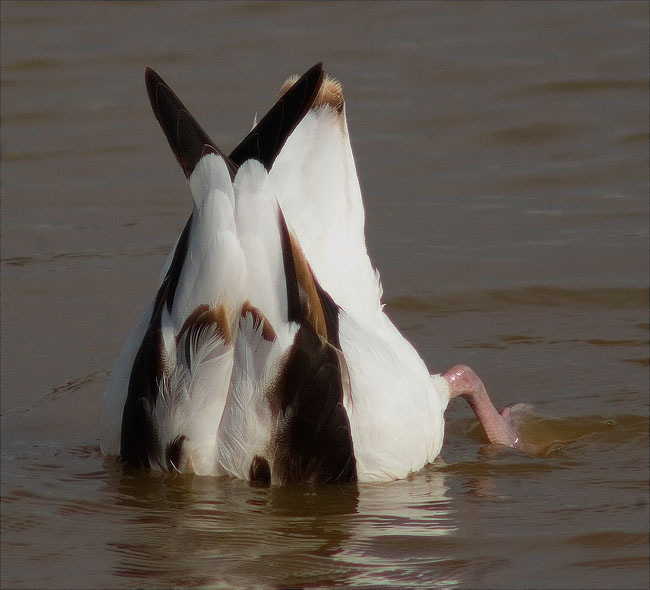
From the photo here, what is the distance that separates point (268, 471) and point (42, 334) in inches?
93.5

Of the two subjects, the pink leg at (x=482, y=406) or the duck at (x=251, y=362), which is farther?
the pink leg at (x=482, y=406)

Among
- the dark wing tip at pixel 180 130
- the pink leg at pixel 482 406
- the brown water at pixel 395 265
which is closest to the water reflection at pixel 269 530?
the brown water at pixel 395 265

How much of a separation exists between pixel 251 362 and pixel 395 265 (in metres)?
3.03

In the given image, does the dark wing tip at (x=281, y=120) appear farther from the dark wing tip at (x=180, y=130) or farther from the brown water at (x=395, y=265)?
the brown water at (x=395, y=265)

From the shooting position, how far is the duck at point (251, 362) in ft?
12.6

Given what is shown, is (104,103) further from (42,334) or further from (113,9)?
(42,334)

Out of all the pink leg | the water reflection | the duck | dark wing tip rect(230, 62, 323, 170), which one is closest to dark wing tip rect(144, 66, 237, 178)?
the duck

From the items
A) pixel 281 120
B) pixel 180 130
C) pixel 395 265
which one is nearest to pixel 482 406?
pixel 281 120

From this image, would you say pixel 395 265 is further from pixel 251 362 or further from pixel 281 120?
pixel 251 362

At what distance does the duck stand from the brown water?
14cm

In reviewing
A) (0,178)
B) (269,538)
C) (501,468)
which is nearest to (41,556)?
(269,538)

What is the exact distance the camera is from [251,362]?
3902 mm

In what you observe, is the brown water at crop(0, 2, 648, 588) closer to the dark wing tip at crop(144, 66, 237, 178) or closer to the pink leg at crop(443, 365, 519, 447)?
the pink leg at crop(443, 365, 519, 447)

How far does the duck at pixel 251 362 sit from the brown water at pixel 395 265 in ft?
0.45
